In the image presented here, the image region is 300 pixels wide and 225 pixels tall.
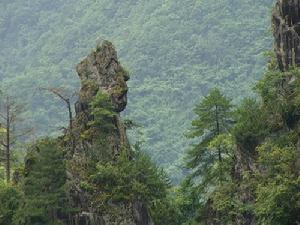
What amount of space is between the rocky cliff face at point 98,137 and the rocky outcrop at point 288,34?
41.2 feet

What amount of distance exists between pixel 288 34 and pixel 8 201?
68.0 feet

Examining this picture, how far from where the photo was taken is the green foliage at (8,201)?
4459cm

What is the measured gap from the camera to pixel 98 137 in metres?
48.8

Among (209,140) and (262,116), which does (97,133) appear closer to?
(209,140)

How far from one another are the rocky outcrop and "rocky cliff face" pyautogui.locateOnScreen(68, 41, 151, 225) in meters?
12.6

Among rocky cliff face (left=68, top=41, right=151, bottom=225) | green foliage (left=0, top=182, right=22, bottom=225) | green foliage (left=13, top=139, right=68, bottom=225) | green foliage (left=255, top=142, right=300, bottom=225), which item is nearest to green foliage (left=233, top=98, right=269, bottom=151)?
green foliage (left=255, top=142, right=300, bottom=225)

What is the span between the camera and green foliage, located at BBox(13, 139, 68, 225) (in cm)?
4338

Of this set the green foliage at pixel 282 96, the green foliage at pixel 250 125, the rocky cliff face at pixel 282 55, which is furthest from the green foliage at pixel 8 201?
the green foliage at pixel 282 96

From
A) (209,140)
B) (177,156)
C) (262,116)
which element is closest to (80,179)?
(209,140)

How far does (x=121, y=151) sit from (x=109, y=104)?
337 centimetres

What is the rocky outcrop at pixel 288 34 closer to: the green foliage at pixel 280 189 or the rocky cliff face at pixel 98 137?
the green foliage at pixel 280 189

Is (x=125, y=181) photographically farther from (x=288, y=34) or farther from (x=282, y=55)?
(x=288, y=34)

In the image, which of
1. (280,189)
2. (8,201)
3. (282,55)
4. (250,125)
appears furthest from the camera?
(8,201)

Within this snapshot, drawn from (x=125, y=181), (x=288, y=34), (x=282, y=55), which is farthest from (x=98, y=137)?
(x=288, y=34)
